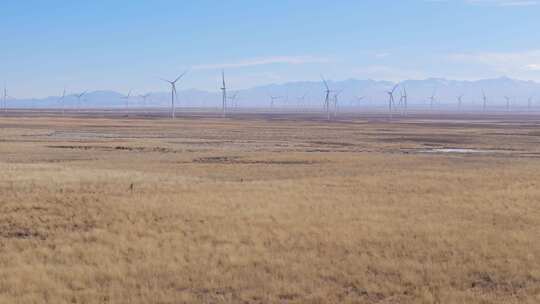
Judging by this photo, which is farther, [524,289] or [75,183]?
[75,183]

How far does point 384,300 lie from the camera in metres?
14.2

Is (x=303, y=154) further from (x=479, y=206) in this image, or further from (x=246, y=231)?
(x=246, y=231)

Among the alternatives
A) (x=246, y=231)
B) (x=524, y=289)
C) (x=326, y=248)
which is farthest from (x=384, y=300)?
(x=246, y=231)

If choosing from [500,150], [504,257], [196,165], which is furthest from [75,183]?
[500,150]

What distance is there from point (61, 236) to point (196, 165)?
94.0 ft

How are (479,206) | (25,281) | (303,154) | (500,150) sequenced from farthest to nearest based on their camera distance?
(500,150) → (303,154) → (479,206) → (25,281)

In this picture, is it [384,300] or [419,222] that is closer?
[384,300]

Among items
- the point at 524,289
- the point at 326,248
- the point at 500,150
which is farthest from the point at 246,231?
the point at 500,150

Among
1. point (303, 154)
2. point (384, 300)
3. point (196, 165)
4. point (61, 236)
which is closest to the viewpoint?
point (384, 300)

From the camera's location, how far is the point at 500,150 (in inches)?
2675

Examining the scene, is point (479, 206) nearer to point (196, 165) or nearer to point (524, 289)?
point (524, 289)

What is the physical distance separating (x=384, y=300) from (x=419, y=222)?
8.99m

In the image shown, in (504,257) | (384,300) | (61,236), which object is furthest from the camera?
(61,236)

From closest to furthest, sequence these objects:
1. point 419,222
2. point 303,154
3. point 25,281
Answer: point 25,281
point 419,222
point 303,154
